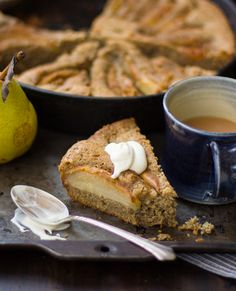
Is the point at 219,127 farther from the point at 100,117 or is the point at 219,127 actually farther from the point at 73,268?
the point at 73,268

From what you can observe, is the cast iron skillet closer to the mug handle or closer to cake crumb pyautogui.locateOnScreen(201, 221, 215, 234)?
the mug handle

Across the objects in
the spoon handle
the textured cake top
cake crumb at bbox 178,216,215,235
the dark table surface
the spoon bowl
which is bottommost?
the dark table surface

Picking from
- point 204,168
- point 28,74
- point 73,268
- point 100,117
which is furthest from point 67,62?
point 73,268

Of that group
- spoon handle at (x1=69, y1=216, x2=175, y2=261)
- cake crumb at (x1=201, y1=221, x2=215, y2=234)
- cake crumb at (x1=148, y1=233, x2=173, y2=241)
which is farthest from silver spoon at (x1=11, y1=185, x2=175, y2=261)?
cake crumb at (x1=201, y1=221, x2=215, y2=234)

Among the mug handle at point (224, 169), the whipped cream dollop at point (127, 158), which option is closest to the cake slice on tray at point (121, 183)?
the whipped cream dollop at point (127, 158)

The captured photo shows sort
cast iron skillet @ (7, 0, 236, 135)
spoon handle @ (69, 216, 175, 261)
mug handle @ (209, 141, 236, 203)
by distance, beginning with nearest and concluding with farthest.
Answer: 1. spoon handle @ (69, 216, 175, 261)
2. mug handle @ (209, 141, 236, 203)
3. cast iron skillet @ (7, 0, 236, 135)

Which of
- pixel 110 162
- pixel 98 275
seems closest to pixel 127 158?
pixel 110 162
